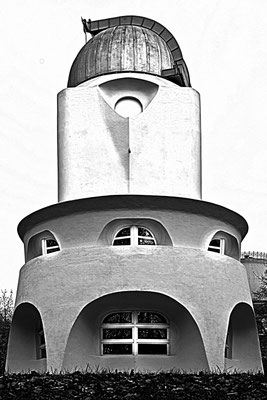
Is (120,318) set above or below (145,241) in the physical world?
below

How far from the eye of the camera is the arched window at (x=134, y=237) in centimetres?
2081

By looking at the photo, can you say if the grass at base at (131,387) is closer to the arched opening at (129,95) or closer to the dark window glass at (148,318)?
the dark window glass at (148,318)

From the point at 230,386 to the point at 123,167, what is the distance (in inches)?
308

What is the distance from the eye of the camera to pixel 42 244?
2186cm

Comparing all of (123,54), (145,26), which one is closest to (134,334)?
(123,54)

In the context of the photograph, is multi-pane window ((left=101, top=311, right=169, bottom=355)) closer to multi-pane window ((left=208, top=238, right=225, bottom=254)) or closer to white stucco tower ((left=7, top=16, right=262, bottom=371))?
white stucco tower ((left=7, top=16, right=262, bottom=371))

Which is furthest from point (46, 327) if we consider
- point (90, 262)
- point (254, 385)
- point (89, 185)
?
point (254, 385)

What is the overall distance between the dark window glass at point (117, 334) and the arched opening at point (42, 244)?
2.74m

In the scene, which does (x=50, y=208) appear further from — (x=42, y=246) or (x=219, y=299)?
(x=219, y=299)

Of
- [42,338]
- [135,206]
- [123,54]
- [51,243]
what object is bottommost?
[42,338]

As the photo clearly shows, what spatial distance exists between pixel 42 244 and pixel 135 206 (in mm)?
3206

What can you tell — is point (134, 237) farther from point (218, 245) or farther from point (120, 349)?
point (120, 349)

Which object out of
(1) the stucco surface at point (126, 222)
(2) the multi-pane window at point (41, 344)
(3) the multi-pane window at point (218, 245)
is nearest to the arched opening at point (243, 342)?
(3) the multi-pane window at point (218, 245)

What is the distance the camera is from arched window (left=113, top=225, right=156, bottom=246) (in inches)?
819
